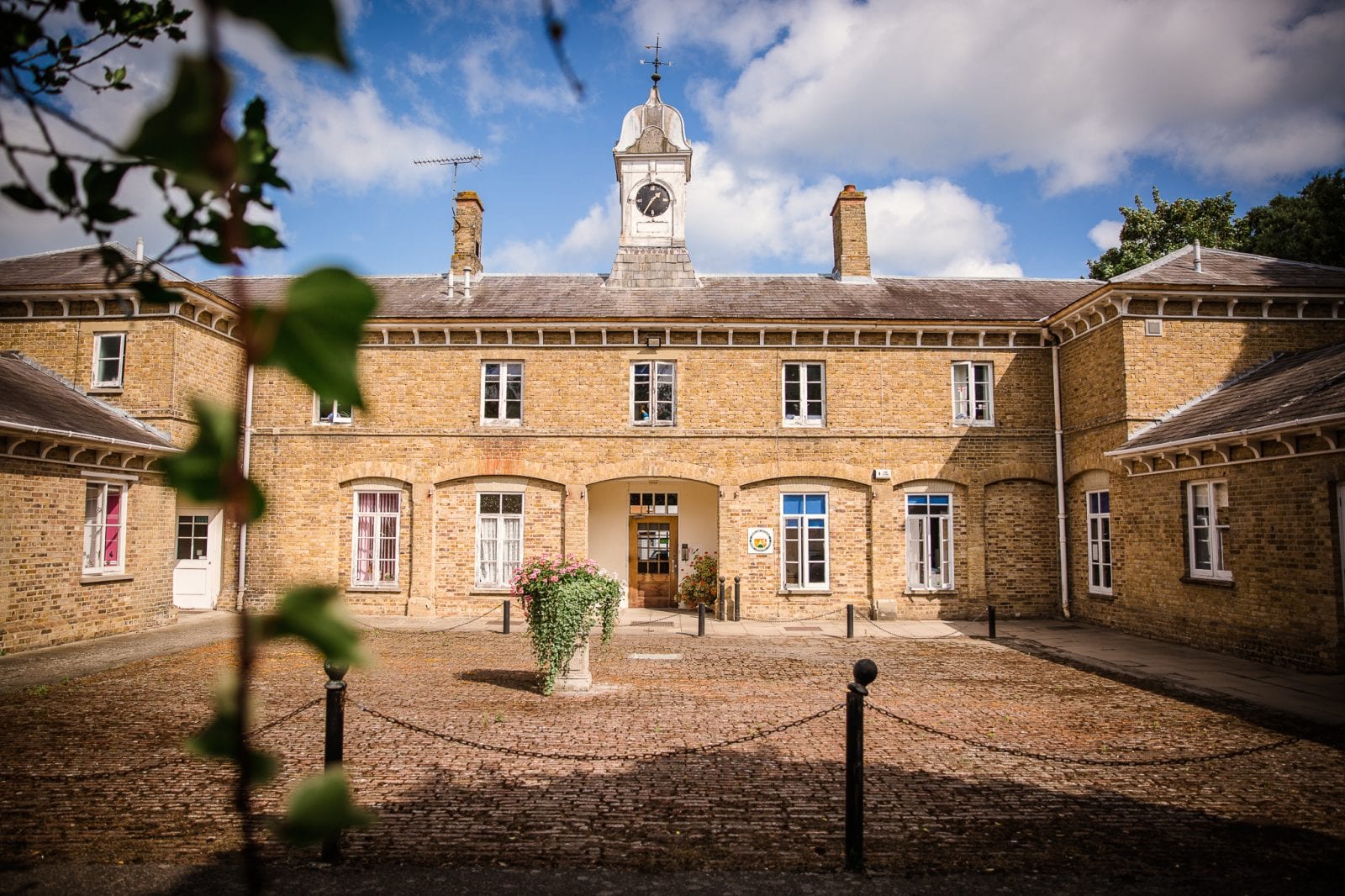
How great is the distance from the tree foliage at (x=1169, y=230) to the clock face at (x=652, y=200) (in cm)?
1979

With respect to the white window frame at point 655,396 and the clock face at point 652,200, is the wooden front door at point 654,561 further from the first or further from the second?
the clock face at point 652,200

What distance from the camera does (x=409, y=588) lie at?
1878 cm

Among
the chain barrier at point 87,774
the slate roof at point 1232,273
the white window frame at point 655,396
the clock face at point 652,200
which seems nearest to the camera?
the chain barrier at point 87,774

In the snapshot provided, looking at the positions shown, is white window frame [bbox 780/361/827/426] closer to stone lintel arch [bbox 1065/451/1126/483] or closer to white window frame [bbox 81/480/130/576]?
stone lintel arch [bbox 1065/451/1126/483]

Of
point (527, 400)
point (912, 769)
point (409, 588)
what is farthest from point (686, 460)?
point (912, 769)

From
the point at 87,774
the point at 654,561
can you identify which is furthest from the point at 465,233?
the point at 87,774

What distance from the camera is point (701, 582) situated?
19.4 meters

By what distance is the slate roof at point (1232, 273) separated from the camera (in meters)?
16.1

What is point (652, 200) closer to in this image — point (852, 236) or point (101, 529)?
point (852, 236)

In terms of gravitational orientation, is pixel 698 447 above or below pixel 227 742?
above

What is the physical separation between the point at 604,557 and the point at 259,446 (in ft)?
28.7

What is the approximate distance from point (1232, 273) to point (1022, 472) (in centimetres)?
592

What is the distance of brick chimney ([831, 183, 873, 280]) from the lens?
70.8 ft

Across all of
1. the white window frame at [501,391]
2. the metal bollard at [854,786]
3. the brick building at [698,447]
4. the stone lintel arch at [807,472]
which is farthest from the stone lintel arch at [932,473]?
the metal bollard at [854,786]
